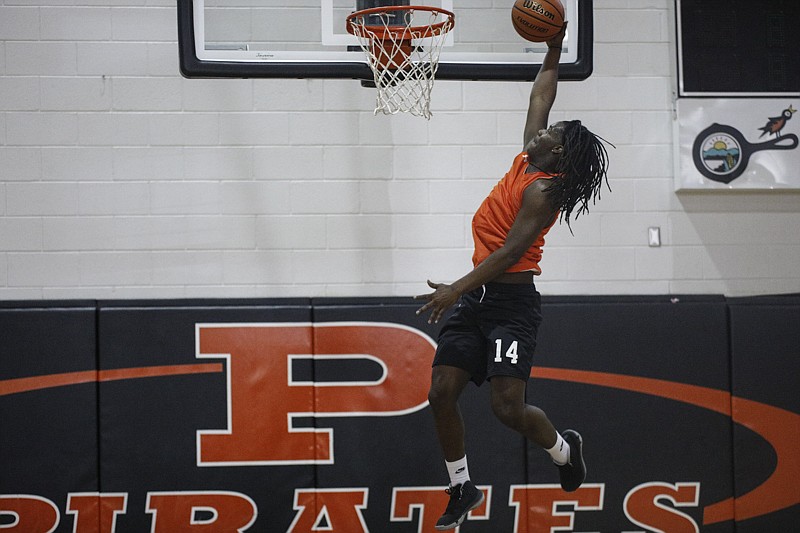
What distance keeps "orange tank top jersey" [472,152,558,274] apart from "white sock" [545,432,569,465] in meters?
0.80

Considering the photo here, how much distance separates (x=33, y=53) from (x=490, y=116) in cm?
292

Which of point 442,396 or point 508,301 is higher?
point 508,301

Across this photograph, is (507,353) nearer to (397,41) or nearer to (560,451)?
(560,451)

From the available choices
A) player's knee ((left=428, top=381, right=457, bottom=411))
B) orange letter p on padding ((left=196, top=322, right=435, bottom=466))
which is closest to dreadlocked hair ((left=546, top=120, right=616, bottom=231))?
player's knee ((left=428, top=381, right=457, bottom=411))

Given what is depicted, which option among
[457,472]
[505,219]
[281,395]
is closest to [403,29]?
[505,219]

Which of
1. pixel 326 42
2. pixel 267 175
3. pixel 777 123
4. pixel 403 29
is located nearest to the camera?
pixel 403 29

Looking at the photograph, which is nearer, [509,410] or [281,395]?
[509,410]

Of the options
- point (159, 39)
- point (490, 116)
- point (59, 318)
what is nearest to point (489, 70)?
point (490, 116)

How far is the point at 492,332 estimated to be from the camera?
167 inches

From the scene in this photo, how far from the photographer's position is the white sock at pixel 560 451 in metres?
4.38

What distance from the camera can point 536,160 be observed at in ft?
14.1

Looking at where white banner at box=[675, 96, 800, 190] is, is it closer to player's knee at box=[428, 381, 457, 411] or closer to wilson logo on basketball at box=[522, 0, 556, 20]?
wilson logo on basketball at box=[522, 0, 556, 20]

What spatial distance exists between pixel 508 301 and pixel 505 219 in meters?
0.37

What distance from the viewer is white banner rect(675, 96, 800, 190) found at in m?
6.08
